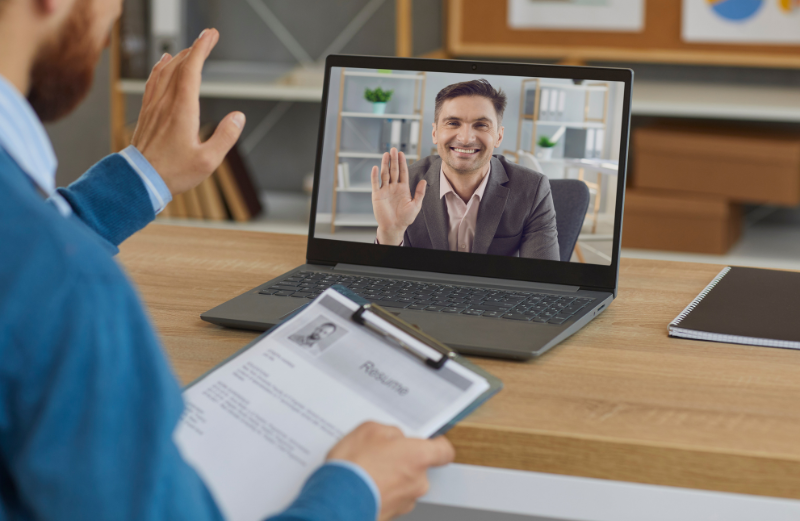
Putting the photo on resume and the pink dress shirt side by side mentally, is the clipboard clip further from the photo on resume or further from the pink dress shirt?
the pink dress shirt

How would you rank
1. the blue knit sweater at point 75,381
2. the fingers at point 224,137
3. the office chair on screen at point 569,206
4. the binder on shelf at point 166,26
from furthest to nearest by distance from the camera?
the binder on shelf at point 166,26
the office chair on screen at point 569,206
the fingers at point 224,137
the blue knit sweater at point 75,381

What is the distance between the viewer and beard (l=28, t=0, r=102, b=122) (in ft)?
1.38

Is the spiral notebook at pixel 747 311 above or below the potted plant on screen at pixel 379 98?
below

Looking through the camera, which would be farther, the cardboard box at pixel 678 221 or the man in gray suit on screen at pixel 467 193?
the cardboard box at pixel 678 221

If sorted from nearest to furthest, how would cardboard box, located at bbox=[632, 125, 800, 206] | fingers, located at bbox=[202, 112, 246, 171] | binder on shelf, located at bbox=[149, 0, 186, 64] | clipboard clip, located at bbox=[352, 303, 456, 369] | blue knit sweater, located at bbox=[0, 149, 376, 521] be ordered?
blue knit sweater, located at bbox=[0, 149, 376, 521], clipboard clip, located at bbox=[352, 303, 456, 369], fingers, located at bbox=[202, 112, 246, 171], cardboard box, located at bbox=[632, 125, 800, 206], binder on shelf, located at bbox=[149, 0, 186, 64]

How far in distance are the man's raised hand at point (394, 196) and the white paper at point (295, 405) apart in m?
0.26

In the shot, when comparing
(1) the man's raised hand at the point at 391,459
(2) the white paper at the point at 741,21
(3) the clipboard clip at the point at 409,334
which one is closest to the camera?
(1) the man's raised hand at the point at 391,459

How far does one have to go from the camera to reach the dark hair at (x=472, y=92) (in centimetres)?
87

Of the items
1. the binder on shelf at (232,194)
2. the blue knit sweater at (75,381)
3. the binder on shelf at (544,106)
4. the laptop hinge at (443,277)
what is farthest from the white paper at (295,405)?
the binder on shelf at (232,194)

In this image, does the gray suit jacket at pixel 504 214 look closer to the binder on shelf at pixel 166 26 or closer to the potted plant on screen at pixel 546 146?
the potted plant on screen at pixel 546 146

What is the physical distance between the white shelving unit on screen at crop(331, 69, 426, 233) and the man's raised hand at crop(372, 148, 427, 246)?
1 cm

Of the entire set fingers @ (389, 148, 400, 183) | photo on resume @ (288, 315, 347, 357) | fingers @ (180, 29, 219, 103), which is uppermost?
fingers @ (180, 29, 219, 103)

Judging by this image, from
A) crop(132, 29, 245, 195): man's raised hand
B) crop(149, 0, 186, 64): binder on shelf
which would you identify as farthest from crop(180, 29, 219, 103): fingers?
crop(149, 0, 186, 64): binder on shelf

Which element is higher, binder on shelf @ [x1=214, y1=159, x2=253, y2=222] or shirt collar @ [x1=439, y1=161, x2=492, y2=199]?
shirt collar @ [x1=439, y1=161, x2=492, y2=199]
